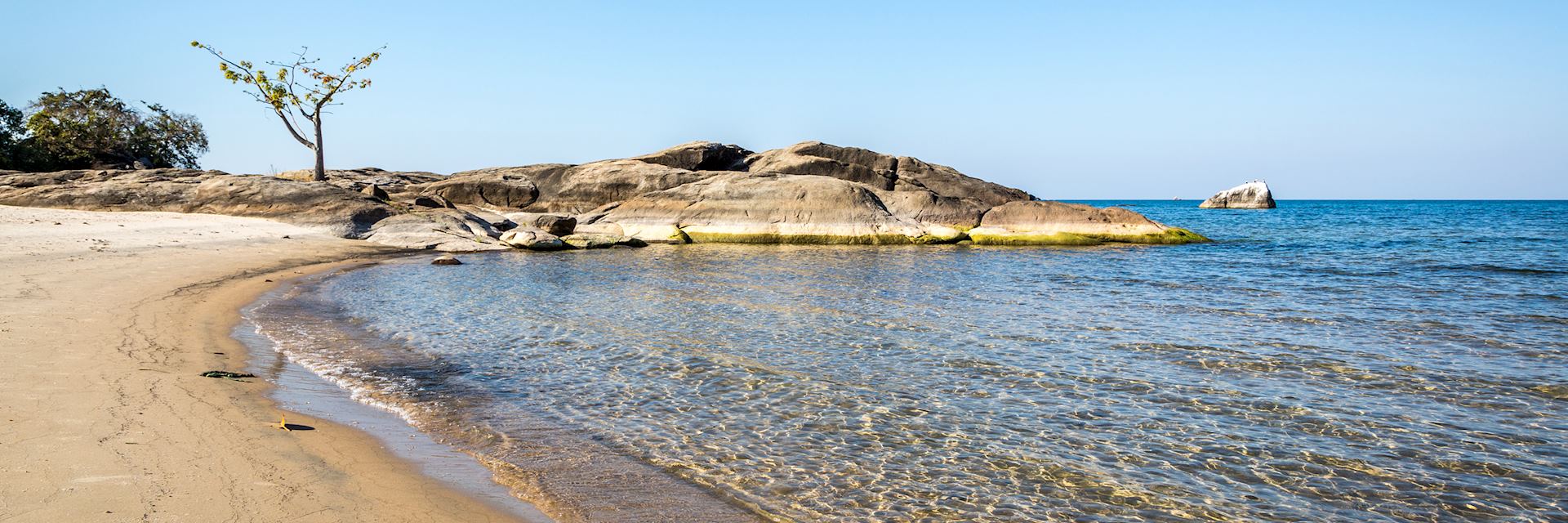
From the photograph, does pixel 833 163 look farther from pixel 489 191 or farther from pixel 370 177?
pixel 370 177

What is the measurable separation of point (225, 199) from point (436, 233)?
7858mm

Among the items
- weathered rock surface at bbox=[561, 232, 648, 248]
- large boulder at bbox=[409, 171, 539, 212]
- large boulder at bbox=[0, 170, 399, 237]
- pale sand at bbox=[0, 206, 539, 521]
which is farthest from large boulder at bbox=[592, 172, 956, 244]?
pale sand at bbox=[0, 206, 539, 521]

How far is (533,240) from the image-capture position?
101ft

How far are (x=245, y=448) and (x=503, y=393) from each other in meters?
3.00

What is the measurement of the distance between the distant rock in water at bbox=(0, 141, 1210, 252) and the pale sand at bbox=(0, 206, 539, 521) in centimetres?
1939

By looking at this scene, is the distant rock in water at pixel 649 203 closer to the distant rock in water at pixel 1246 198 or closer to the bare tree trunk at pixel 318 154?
the bare tree trunk at pixel 318 154

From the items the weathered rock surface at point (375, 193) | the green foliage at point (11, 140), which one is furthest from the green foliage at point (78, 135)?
the weathered rock surface at point (375, 193)

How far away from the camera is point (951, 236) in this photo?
120ft

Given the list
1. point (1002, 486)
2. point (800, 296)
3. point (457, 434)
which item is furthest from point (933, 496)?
point (800, 296)

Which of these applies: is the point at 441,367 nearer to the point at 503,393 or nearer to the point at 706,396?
the point at 503,393

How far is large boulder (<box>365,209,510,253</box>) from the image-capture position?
30438 millimetres

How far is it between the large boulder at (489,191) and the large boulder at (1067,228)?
21777 mm

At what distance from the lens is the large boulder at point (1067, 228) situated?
120 ft

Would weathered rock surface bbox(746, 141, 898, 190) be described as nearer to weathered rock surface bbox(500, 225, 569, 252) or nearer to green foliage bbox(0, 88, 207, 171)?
weathered rock surface bbox(500, 225, 569, 252)
